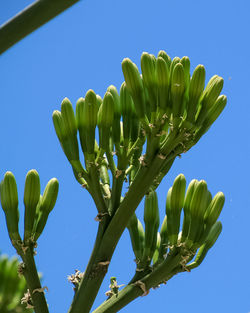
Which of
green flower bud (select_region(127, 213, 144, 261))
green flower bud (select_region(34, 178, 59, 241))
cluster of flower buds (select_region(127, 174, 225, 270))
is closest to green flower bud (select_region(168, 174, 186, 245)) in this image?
cluster of flower buds (select_region(127, 174, 225, 270))

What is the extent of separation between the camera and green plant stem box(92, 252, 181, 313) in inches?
76.3

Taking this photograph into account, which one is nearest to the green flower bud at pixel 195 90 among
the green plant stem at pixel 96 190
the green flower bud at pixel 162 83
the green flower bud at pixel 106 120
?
the green flower bud at pixel 162 83

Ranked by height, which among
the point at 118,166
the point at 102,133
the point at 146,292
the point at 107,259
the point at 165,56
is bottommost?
the point at 146,292

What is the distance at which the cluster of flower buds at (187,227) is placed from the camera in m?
1.92

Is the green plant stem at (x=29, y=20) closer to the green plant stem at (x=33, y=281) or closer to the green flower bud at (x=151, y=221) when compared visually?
the green plant stem at (x=33, y=281)

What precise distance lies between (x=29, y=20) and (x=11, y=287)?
5.72 feet

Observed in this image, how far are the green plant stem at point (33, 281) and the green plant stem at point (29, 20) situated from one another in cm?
158

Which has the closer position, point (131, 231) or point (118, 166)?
point (118, 166)

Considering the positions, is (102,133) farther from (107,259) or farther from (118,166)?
(107,259)

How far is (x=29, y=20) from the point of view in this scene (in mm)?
405

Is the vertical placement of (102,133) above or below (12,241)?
above

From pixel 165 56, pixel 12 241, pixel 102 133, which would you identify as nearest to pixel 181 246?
pixel 102 133

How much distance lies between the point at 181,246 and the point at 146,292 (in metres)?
0.26

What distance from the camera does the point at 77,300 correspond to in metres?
1.88
